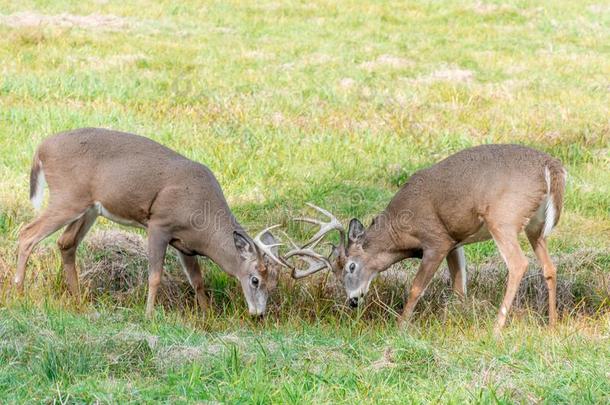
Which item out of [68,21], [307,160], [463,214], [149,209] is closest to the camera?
[463,214]

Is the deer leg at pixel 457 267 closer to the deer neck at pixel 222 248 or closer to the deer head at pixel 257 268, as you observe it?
the deer head at pixel 257 268

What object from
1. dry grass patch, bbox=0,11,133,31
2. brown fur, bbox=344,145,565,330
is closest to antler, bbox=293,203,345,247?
brown fur, bbox=344,145,565,330

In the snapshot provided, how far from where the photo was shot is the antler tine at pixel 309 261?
7457mm

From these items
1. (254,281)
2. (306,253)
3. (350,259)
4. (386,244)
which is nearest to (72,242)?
(254,281)

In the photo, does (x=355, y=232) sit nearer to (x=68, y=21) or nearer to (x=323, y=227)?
(x=323, y=227)

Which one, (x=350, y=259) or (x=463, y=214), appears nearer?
(x=463, y=214)

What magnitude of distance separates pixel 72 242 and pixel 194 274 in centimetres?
95

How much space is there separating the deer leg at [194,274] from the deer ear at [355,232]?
3.94 ft

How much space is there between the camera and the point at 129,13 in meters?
20.3

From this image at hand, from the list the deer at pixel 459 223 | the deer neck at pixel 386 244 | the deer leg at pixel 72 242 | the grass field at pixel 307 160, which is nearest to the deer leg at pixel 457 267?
the deer at pixel 459 223

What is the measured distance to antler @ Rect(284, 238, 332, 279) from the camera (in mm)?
7457

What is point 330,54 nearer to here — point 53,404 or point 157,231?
point 157,231

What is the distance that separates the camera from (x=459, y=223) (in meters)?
7.59

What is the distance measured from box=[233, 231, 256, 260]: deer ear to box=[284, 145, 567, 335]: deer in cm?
26
